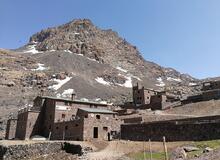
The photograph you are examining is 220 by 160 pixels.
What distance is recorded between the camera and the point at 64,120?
64.6 metres

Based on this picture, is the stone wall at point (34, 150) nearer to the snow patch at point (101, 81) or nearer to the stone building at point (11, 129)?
the stone building at point (11, 129)

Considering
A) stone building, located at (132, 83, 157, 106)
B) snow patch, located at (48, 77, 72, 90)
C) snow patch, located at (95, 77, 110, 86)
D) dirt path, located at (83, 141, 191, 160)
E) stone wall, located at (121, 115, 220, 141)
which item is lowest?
dirt path, located at (83, 141, 191, 160)

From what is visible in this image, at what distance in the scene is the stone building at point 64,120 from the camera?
182 ft

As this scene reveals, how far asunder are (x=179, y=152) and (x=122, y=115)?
40050 mm

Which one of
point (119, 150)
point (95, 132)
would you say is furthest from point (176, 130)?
point (95, 132)

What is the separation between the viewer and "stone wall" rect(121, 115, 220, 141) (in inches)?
1807

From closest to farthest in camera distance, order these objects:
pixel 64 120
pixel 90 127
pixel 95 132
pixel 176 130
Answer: pixel 176 130 → pixel 90 127 → pixel 95 132 → pixel 64 120

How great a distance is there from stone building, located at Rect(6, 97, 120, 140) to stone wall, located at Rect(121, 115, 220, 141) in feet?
15.6

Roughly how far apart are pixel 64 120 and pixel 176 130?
26.0 metres

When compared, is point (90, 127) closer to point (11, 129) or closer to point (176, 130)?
point (176, 130)

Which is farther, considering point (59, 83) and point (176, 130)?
point (59, 83)

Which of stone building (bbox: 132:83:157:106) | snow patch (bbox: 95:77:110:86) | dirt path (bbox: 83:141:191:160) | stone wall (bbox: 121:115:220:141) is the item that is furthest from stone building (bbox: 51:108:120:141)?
snow patch (bbox: 95:77:110:86)

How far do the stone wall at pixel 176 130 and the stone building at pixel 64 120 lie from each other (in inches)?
187

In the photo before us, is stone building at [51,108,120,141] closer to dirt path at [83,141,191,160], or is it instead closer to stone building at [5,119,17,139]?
dirt path at [83,141,191,160]
